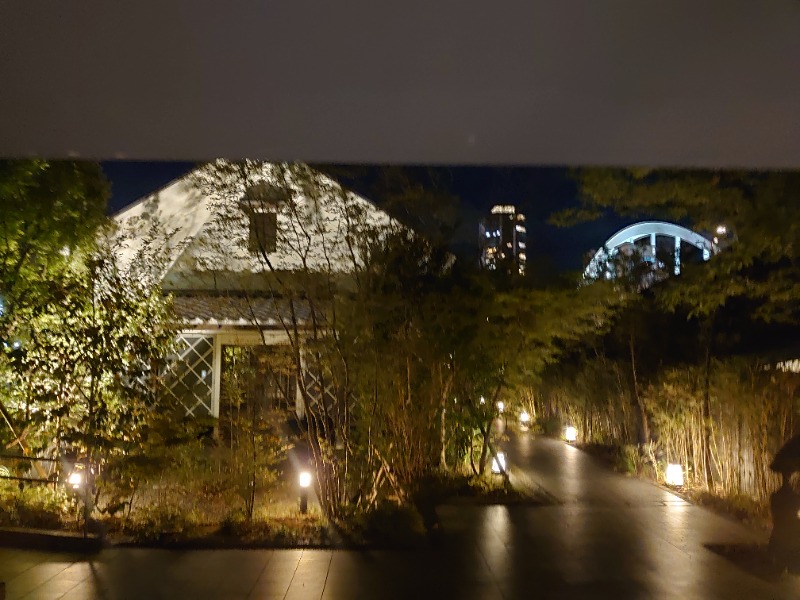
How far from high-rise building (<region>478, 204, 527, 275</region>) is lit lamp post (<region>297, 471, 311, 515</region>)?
3.36 meters

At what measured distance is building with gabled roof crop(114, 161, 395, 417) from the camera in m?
7.04

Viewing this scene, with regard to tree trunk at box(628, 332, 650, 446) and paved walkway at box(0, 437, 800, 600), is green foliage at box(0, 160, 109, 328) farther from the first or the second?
tree trunk at box(628, 332, 650, 446)

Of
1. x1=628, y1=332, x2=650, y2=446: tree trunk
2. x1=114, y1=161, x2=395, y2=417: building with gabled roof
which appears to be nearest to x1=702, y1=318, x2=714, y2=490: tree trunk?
x1=628, y1=332, x2=650, y2=446: tree trunk

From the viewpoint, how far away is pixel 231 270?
7.45 meters

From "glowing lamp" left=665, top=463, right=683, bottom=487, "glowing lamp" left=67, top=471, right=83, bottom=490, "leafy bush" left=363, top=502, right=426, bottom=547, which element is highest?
"glowing lamp" left=67, top=471, right=83, bottom=490

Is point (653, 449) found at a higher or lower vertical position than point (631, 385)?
lower

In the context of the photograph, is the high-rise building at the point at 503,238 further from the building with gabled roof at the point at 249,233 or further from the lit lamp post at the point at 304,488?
the lit lamp post at the point at 304,488

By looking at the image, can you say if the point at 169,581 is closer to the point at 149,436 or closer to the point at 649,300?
the point at 149,436

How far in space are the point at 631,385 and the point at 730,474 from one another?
354 centimetres

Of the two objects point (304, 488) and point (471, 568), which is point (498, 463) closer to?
point (304, 488)

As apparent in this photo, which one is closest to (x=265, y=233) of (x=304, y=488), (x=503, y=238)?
(x=304, y=488)

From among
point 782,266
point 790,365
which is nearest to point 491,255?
point 782,266

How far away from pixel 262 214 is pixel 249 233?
0.22 meters

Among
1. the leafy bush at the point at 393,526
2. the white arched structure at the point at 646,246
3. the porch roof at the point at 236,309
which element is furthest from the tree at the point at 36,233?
the white arched structure at the point at 646,246
